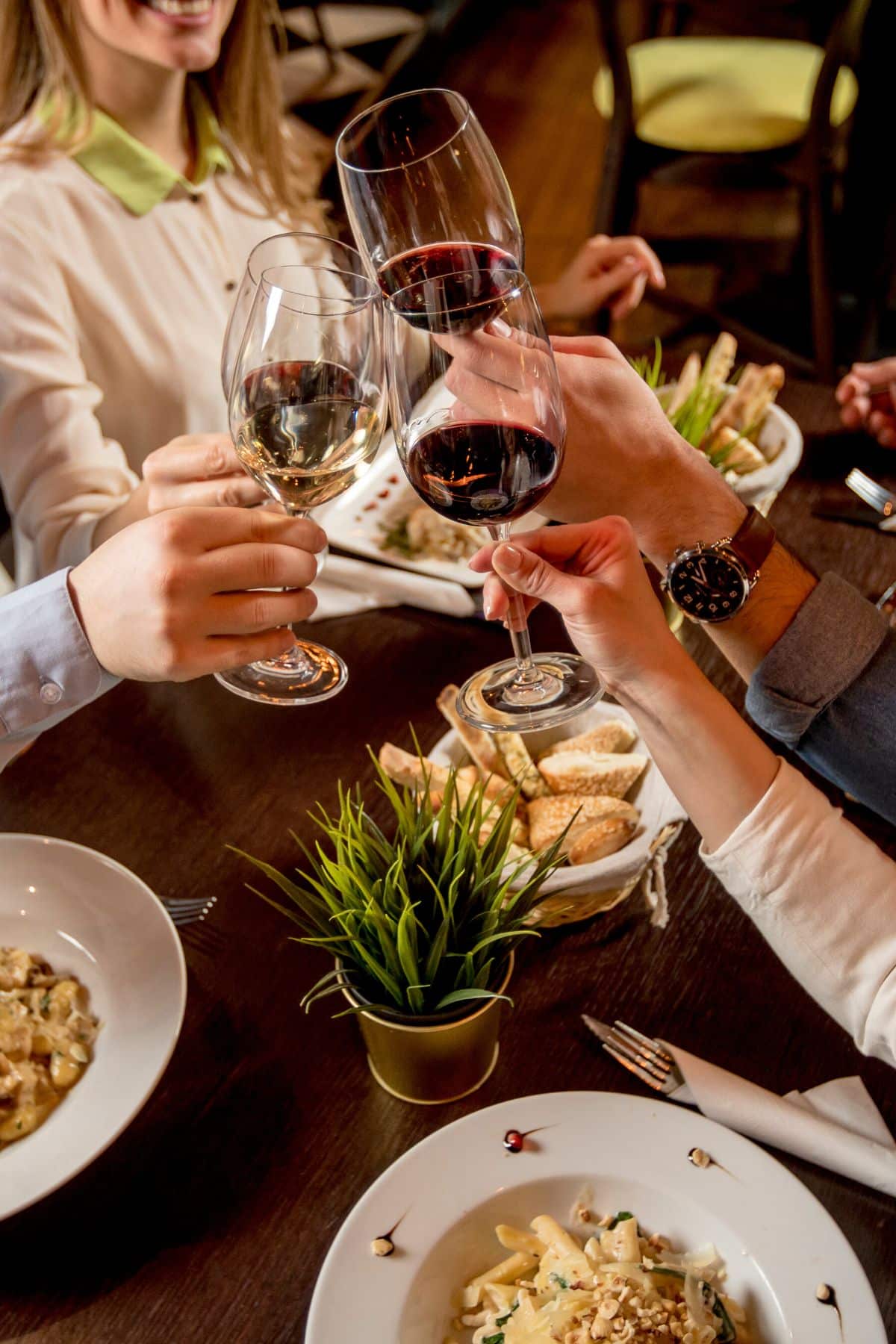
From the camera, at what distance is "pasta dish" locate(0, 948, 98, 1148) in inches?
31.5

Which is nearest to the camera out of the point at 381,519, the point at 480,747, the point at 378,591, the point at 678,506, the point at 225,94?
the point at 480,747

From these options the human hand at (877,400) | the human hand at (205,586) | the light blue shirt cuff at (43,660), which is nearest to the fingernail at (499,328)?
the human hand at (205,586)

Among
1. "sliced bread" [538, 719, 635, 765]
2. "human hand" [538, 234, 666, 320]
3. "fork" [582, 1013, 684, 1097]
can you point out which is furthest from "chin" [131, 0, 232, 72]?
"fork" [582, 1013, 684, 1097]

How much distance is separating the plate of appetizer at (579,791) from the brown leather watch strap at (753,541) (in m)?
0.18

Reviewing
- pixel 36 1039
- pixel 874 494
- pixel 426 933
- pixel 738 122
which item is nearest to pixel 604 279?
pixel 874 494

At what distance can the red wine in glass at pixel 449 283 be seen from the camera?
728 millimetres

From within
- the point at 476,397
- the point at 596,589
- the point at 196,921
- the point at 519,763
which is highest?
the point at 476,397

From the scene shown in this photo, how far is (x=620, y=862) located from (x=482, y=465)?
32 cm

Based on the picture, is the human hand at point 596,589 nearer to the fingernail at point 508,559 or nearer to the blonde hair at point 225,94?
the fingernail at point 508,559

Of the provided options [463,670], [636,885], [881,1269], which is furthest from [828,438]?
[881,1269]

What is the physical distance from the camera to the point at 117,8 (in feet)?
4.87

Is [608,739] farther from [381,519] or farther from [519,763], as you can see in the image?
[381,519]

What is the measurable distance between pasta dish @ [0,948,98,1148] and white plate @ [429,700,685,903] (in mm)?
351

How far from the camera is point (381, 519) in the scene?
1.39 metres
